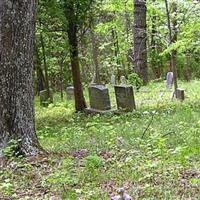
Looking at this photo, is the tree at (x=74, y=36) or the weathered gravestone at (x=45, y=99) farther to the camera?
the weathered gravestone at (x=45, y=99)

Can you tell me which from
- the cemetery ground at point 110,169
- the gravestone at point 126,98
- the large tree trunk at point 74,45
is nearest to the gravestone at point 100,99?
the large tree trunk at point 74,45

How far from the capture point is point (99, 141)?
8.87m

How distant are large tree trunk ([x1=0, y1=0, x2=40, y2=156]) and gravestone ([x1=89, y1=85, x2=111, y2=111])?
759 cm

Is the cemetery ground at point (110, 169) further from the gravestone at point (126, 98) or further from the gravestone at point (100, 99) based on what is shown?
the gravestone at point (100, 99)

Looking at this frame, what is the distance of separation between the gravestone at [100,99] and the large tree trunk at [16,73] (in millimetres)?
7586

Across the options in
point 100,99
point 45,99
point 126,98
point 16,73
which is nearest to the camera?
point 16,73

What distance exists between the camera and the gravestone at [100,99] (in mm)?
15109

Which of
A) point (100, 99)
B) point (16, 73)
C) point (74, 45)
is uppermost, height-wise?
point (74, 45)

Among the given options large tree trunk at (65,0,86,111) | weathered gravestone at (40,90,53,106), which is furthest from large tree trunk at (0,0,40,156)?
weathered gravestone at (40,90,53,106)

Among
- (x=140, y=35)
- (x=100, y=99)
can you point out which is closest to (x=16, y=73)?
(x=100, y=99)

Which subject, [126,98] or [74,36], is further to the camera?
[74,36]

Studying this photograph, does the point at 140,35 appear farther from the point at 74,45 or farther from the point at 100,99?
the point at 100,99

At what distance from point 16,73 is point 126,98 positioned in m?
7.21

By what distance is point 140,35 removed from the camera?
19.2 meters
